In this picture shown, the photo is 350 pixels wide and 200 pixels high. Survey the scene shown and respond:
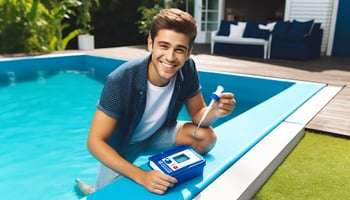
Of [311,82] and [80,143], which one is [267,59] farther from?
[80,143]

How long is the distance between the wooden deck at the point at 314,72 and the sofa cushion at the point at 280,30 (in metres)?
0.67

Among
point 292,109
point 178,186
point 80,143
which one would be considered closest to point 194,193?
point 178,186

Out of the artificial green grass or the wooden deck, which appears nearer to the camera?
the artificial green grass

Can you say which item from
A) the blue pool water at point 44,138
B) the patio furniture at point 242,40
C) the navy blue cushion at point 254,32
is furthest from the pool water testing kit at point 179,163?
the navy blue cushion at point 254,32

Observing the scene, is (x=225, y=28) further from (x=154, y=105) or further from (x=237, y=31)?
(x=154, y=105)

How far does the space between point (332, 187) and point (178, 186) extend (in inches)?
36.2

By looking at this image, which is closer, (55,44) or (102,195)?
(102,195)

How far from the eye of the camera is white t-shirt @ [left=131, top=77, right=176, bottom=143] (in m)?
1.74

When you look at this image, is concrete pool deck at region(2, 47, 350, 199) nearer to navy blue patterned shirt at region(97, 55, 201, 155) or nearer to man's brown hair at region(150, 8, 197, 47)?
navy blue patterned shirt at region(97, 55, 201, 155)

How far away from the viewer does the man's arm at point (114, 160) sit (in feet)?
4.82

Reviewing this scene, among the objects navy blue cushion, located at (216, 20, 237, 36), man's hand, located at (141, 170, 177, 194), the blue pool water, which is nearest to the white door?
navy blue cushion, located at (216, 20, 237, 36)

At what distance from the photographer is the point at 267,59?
7.18 meters

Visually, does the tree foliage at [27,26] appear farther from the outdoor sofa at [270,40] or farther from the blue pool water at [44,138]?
the outdoor sofa at [270,40]

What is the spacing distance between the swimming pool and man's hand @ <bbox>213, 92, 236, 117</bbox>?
35cm
